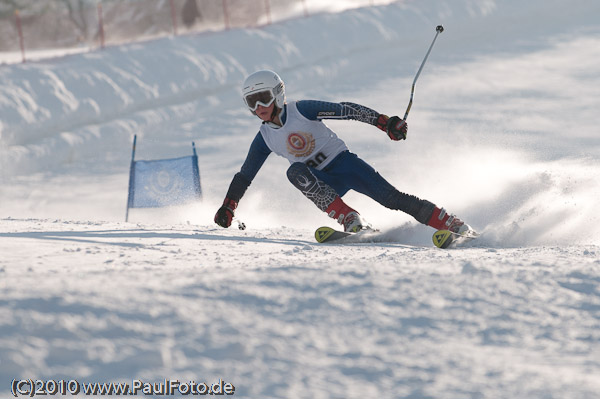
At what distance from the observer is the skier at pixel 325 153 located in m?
4.88

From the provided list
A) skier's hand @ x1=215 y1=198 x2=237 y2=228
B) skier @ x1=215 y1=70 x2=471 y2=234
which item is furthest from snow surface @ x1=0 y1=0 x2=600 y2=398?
skier @ x1=215 y1=70 x2=471 y2=234

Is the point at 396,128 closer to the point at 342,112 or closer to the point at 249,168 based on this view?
the point at 342,112

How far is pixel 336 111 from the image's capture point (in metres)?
5.05

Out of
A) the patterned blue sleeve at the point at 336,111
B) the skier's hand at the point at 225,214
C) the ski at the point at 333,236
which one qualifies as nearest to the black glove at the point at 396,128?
the patterned blue sleeve at the point at 336,111

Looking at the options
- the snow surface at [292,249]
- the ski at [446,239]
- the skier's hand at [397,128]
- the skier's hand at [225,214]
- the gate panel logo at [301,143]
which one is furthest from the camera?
the skier's hand at [225,214]

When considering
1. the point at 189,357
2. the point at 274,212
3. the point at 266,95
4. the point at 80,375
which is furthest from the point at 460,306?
the point at 274,212

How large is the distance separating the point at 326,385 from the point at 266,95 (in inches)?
119

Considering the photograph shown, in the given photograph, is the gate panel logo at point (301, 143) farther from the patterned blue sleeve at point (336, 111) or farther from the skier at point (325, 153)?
the patterned blue sleeve at point (336, 111)

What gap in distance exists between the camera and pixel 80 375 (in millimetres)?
2145

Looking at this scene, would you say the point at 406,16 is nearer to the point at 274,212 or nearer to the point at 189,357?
the point at 274,212

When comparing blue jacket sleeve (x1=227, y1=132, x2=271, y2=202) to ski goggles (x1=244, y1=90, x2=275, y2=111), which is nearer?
ski goggles (x1=244, y1=90, x2=275, y2=111)

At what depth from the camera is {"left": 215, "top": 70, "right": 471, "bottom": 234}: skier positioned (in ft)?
16.0

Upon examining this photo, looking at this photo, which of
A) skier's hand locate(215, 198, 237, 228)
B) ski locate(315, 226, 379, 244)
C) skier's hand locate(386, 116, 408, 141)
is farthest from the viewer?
skier's hand locate(215, 198, 237, 228)

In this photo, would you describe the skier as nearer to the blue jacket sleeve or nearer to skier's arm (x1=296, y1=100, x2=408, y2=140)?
skier's arm (x1=296, y1=100, x2=408, y2=140)
